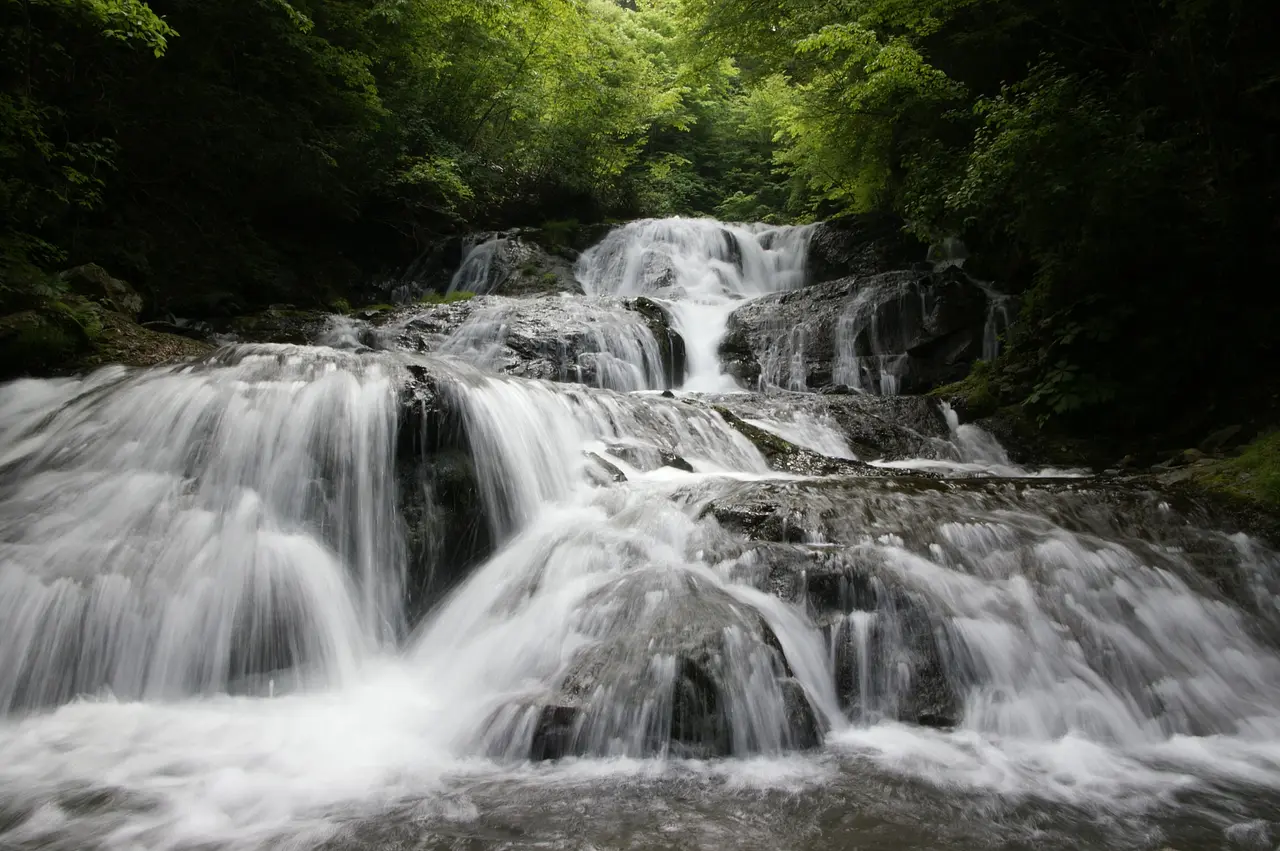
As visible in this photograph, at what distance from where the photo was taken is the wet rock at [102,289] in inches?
291

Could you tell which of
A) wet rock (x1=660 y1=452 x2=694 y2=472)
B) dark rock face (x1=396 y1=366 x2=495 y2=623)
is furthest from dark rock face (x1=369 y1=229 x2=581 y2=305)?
dark rock face (x1=396 y1=366 x2=495 y2=623)

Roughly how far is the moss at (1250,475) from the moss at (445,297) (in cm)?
981

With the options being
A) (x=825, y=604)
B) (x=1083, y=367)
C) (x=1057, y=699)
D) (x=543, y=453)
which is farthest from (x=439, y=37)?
(x=1057, y=699)

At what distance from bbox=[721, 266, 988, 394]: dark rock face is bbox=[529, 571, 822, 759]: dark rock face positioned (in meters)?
7.30

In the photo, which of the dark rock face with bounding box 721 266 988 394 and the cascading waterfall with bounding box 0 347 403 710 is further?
the dark rock face with bounding box 721 266 988 394

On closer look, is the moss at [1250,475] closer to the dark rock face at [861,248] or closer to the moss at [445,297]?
the dark rock face at [861,248]

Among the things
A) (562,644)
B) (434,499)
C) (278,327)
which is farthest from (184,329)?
(562,644)

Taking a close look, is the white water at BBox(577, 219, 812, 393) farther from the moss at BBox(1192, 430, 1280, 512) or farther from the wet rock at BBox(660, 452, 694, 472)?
the moss at BBox(1192, 430, 1280, 512)

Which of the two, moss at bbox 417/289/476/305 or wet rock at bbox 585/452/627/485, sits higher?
moss at bbox 417/289/476/305

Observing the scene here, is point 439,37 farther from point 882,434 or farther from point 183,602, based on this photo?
point 183,602

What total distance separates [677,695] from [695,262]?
1317 cm

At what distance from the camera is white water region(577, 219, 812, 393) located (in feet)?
48.0

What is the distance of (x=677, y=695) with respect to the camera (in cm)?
308

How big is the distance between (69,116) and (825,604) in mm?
10405
